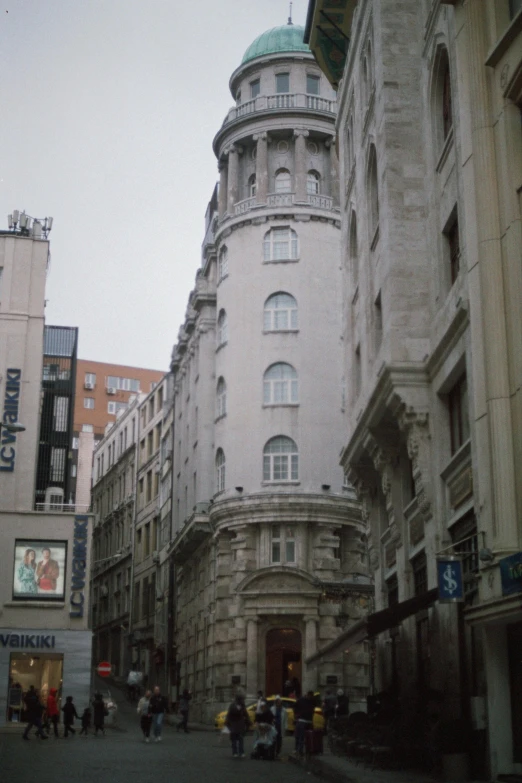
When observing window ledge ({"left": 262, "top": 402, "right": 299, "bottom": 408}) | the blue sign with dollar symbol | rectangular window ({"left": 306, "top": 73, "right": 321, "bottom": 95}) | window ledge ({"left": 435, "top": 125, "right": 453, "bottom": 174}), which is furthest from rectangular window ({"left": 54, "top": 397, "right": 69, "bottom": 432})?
the blue sign with dollar symbol

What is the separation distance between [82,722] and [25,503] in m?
9.66

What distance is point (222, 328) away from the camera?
56.7 m

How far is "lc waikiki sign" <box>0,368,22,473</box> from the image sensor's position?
155 ft

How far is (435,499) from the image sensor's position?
25.5 meters

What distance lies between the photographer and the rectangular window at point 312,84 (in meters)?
58.4

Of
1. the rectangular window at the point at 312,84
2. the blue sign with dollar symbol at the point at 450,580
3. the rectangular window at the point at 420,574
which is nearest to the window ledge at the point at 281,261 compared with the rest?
the rectangular window at the point at 312,84

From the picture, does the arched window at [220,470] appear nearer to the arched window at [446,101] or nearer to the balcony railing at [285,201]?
the balcony railing at [285,201]

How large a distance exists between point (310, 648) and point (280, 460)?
8479 millimetres

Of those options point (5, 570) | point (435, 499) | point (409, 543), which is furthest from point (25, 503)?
point (435, 499)

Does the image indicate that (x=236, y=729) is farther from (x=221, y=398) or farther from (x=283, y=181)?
(x=283, y=181)

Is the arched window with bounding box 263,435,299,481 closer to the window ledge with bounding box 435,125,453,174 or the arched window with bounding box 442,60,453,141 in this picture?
the arched window with bounding box 442,60,453,141

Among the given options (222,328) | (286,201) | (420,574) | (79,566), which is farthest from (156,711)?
(286,201)

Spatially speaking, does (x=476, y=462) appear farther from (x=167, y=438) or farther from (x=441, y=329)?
(x=167, y=438)

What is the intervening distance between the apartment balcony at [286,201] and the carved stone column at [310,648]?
63.9 feet
